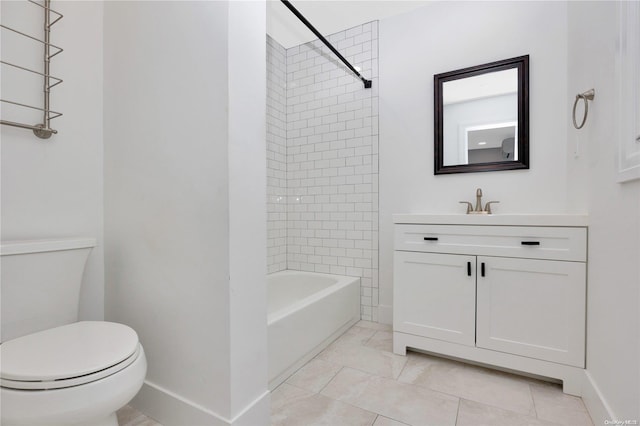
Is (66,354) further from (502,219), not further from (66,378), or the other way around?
(502,219)

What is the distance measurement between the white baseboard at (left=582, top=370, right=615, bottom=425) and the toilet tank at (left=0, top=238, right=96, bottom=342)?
2307 millimetres

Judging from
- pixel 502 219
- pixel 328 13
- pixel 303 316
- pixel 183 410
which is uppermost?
pixel 328 13

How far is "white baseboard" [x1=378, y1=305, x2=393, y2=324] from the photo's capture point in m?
2.48

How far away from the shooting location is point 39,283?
1.25 meters

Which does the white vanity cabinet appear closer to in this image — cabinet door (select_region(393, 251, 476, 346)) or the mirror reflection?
cabinet door (select_region(393, 251, 476, 346))

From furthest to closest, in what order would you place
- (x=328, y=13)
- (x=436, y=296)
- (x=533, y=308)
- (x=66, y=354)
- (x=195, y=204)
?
(x=328, y=13) < (x=436, y=296) < (x=533, y=308) < (x=195, y=204) < (x=66, y=354)

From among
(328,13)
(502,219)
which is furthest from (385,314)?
(328,13)

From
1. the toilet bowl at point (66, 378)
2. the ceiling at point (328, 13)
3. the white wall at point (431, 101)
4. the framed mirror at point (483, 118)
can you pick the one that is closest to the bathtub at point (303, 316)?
the white wall at point (431, 101)

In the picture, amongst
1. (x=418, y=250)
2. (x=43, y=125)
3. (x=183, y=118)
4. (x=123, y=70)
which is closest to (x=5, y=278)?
(x=43, y=125)

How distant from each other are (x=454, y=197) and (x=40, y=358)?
7.85 ft

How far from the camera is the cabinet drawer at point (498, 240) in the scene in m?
1.53

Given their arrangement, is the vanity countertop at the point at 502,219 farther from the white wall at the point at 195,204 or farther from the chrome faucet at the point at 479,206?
the white wall at the point at 195,204

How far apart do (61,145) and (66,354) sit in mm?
1025

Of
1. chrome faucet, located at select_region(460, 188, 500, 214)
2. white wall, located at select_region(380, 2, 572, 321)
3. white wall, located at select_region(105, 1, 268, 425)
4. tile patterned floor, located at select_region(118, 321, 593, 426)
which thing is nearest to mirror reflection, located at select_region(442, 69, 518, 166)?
white wall, located at select_region(380, 2, 572, 321)
